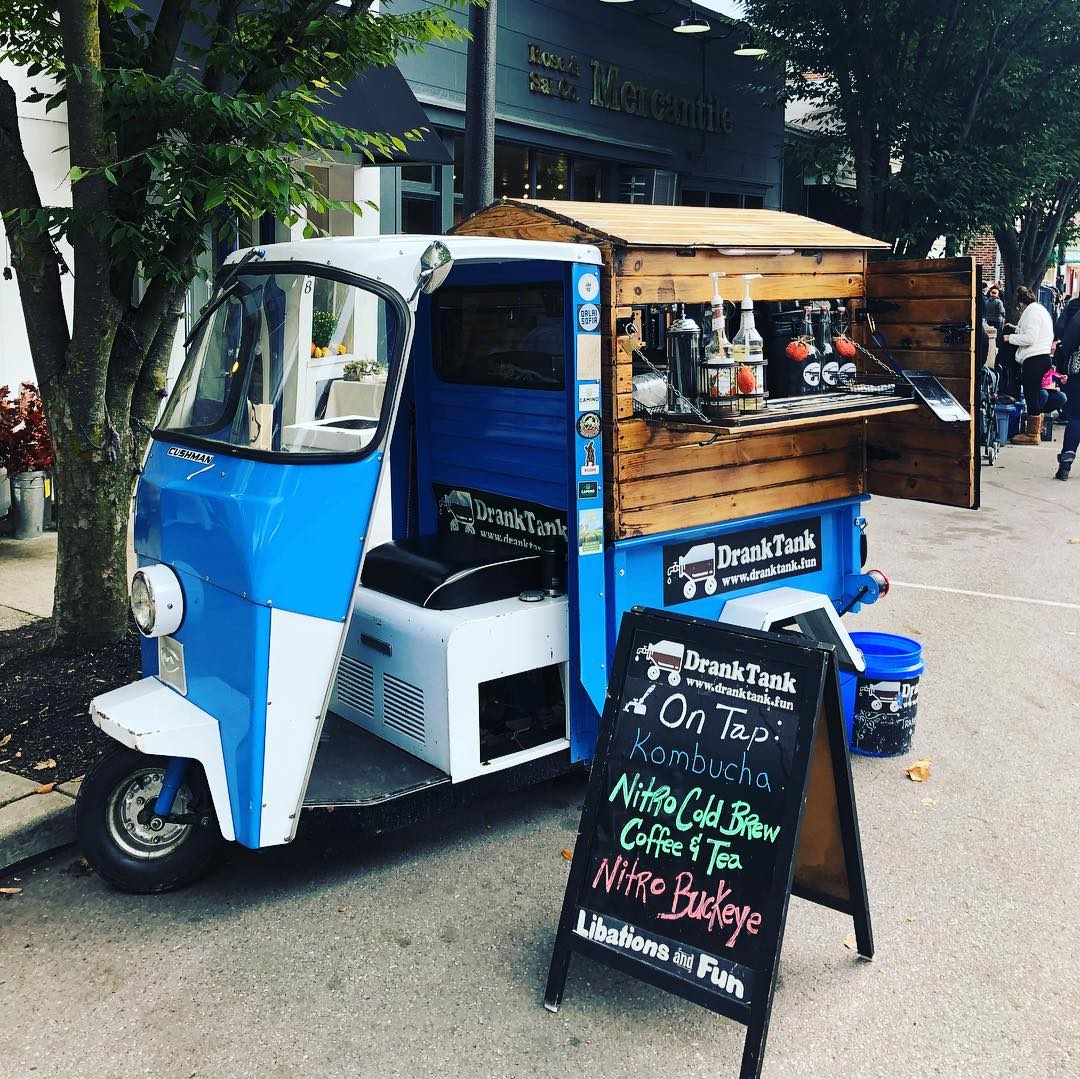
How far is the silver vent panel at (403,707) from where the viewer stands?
417 cm

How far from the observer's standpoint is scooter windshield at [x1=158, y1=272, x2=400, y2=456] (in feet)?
12.5

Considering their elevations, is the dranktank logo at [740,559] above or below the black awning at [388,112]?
below

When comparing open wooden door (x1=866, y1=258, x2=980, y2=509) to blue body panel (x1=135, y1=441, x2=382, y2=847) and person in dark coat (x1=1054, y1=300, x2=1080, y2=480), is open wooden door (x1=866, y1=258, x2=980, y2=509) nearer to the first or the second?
blue body panel (x1=135, y1=441, x2=382, y2=847)

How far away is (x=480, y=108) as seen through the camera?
7352 mm

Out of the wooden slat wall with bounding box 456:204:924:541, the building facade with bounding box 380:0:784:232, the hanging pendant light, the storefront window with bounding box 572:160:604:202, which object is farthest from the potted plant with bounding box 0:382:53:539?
the hanging pendant light

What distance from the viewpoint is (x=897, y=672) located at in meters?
5.06

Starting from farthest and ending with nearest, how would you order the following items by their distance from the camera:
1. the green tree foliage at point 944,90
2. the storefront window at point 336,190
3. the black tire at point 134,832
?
the green tree foliage at point 944,90
the storefront window at point 336,190
the black tire at point 134,832

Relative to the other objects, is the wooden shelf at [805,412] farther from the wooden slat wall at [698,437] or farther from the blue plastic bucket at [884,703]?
the blue plastic bucket at [884,703]

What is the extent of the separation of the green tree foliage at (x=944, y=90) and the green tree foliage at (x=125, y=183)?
1198 centimetres

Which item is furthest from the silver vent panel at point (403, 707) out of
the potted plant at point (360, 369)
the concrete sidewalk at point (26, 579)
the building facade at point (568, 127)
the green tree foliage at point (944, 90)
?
the green tree foliage at point (944, 90)

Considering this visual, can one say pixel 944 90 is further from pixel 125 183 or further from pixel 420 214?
pixel 125 183

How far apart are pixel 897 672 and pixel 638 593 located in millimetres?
1305

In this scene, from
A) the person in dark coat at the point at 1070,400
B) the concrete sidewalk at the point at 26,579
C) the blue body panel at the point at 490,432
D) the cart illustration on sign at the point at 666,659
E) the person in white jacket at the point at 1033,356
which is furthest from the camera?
the person in white jacket at the point at 1033,356

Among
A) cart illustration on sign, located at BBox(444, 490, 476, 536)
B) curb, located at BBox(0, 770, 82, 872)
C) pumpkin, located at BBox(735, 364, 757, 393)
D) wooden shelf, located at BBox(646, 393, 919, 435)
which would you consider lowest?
curb, located at BBox(0, 770, 82, 872)
